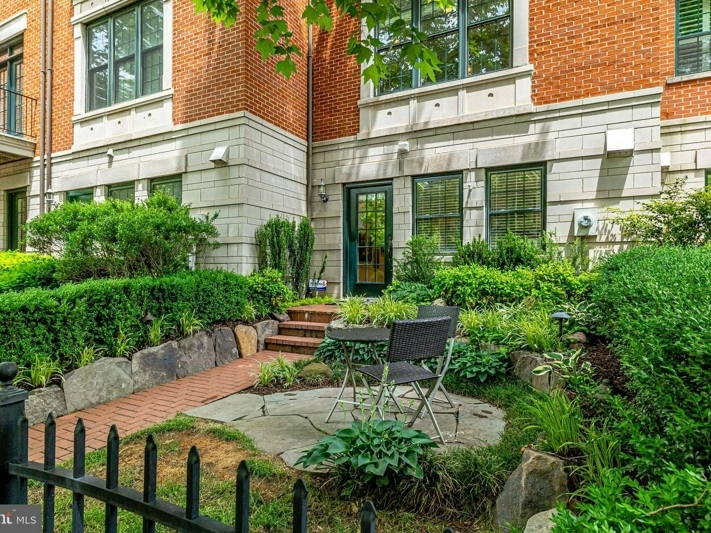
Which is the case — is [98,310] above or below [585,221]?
below

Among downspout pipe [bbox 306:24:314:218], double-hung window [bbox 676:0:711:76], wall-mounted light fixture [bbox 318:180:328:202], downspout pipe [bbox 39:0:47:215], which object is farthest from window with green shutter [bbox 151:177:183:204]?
double-hung window [bbox 676:0:711:76]

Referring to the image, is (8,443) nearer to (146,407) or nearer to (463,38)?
(146,407)

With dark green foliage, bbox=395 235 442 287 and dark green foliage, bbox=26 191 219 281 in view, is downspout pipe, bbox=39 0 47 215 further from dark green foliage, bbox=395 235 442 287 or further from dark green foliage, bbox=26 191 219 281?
dark green foliage, bbox=395 235 442 287

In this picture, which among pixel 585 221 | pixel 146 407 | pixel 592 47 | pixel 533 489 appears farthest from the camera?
pixel 592 47

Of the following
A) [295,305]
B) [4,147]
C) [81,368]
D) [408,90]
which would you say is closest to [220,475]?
[81,368]

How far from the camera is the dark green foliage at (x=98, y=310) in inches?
170

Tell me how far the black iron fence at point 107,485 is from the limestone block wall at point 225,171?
6268 mm

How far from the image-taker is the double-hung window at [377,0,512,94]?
8.11 m

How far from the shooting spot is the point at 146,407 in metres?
4.60

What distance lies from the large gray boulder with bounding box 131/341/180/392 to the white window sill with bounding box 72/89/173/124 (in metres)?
5.53

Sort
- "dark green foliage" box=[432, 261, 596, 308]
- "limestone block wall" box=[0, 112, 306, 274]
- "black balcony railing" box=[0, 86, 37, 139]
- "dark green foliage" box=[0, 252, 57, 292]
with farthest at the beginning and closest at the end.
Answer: "black balcony railing" box=[0, 86, 37, 139] < "limestone block wall" box=[0, 112, 306, 274] < "dark green foliage" box=[0, 252, 57, 292] < "dark green foliage" box=[432, 261, 596, 308]

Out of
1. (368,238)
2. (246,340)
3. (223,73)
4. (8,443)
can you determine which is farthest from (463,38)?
(8,443)

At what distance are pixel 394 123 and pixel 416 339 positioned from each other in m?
6.53

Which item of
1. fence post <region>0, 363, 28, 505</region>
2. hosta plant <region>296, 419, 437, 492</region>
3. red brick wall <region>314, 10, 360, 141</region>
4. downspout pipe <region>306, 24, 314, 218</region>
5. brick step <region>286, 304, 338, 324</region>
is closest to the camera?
fence post <region>0, 363, 28, 505</region>
